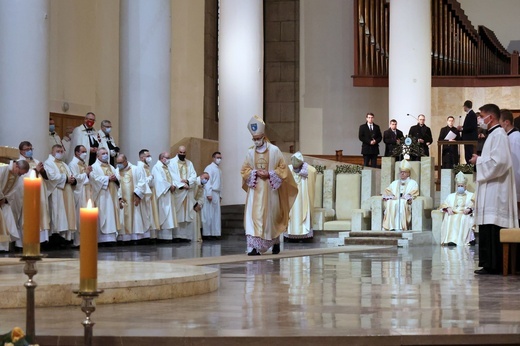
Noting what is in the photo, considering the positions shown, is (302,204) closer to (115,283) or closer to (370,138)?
(370,138)

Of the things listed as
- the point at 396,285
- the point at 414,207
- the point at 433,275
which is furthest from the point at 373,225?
the point at 396,285

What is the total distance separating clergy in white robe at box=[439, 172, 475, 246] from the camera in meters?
19.2

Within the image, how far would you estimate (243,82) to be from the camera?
74.4ft

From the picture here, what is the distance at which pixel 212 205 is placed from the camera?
67.8 feet

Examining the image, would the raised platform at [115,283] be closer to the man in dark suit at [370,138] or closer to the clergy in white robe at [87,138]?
the clergy in white robe at [87,138]

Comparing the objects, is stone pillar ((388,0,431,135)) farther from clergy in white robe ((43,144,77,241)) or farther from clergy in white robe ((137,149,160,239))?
clergy in white robe ((43,144,77,241))

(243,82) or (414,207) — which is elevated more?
(243,82)

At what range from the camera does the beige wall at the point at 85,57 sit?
21.2 meters

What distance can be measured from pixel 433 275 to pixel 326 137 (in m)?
18.5

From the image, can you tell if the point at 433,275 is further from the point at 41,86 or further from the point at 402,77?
the point at 402,77

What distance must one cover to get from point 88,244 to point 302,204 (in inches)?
644

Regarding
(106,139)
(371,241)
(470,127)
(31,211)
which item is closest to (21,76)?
(106,139)

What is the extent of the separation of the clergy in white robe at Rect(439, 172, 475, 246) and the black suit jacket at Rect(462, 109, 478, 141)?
3063 mm

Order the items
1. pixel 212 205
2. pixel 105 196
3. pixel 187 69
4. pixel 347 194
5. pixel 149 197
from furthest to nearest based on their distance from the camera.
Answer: pixel 187 69 < pixel 347 194 < pixel 212 205 < pixel 149 197 < pixel 105 196
